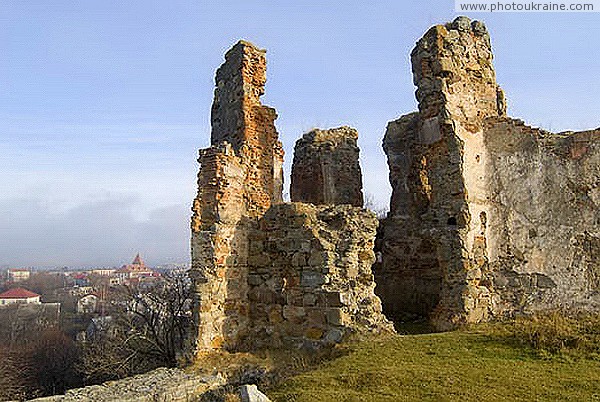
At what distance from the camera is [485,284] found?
31.9 feet

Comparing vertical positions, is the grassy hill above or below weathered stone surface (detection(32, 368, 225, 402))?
above

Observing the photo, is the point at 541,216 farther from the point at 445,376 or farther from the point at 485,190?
the point at 445,376

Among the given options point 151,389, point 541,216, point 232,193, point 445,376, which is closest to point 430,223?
point 541,216

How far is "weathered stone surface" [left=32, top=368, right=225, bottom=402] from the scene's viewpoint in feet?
22.3

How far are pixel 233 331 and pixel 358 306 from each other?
228cm

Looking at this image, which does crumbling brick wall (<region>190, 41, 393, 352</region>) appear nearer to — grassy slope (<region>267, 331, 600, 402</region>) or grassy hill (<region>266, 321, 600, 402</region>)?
grassy hill (<region>266, 321, 600, 402</region>)

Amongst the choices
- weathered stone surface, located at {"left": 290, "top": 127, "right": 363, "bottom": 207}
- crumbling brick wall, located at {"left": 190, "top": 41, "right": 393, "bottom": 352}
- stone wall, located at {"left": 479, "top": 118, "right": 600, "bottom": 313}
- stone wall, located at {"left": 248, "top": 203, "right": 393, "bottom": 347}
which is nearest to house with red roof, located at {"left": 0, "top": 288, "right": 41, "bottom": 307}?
weathered stone surface, located at {"left": 290, "top": 127, "right": 363, "bottom": 207}

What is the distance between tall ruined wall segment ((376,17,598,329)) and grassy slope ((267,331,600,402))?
2.13 metres

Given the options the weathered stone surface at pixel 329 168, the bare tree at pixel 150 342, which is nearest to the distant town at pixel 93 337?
the bare tree at pixel 150 342

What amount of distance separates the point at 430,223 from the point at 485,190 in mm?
1311

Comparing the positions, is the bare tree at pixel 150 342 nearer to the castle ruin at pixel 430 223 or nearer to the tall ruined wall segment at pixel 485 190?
the castle ruin at pixel 430 223

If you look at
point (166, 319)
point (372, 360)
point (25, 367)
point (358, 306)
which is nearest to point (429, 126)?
point (358, 306)

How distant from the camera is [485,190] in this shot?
1012cm

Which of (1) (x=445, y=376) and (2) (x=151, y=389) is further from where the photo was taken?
(2) (x=151, y=389)
